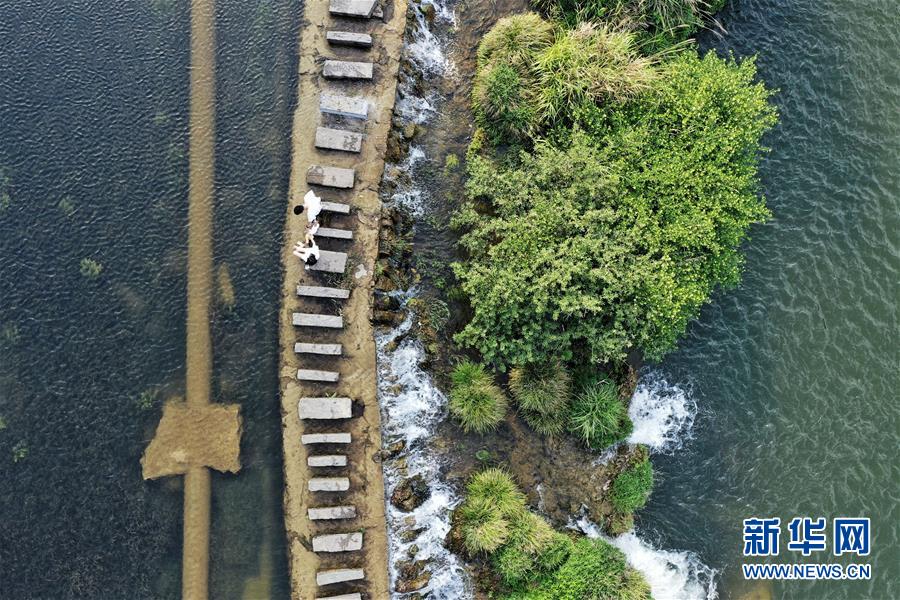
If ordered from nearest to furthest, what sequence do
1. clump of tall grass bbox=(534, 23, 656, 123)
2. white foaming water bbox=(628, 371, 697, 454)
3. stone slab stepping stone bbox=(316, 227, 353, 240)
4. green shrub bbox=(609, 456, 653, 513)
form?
clump of tall grass bbox=(534, 23, 656, 123) → stone slab stepping stone bbox=(316, 227, 353, 240) → green shrub bbox=(609, 456, 653, 513) → white foaming water bbox=(628, 371, 697, 454)

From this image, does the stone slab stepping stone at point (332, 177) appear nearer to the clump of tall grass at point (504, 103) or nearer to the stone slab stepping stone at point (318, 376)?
the clump of tall grass at point (504, 103)

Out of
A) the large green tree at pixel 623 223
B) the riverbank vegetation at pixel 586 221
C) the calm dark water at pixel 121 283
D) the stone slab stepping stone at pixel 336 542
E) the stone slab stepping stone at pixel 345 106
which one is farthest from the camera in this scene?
the stone slab stepping stone at pixel 345 106

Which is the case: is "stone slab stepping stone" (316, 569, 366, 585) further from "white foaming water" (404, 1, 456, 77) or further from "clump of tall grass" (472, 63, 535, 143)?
"white foaming water" (404, 1, 456, 77)

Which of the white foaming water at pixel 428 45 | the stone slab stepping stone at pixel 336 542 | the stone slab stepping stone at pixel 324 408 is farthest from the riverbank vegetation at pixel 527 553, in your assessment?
the white foaming water at pixel 428 45

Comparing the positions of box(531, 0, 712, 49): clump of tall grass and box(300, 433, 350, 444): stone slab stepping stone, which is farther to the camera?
box(531, 0, 712, 49): clump of tall grass

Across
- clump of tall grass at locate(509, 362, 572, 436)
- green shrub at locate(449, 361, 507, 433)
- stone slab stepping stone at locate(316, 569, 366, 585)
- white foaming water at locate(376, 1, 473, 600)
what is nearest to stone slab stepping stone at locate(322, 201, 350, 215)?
white foaming water at locate(376, 1, 473, 600)

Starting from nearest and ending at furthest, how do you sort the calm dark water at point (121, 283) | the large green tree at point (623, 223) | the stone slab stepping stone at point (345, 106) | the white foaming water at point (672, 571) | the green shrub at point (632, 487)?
the large green tree at point (623, 223)
the calm dark water at point (121, 283)
the stone slab stepping stone at point (345, 106)
the green shrub at point (632, 487)
the white foaming water at point (672, 571)
